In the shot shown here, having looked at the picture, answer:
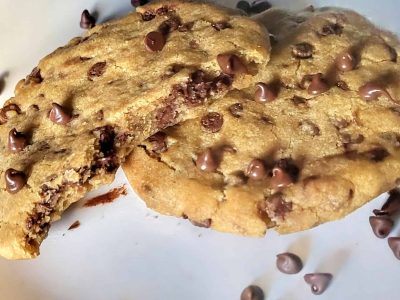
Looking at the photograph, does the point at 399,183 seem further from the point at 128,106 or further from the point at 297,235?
the point at 128,106

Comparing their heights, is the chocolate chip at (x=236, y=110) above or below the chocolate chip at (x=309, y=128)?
above

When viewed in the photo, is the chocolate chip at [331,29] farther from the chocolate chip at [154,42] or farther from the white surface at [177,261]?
the chocolate chip at [154,42]

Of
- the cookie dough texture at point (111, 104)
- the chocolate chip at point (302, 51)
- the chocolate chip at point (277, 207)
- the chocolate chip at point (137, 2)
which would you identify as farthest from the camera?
the chocolate chip at point (137, 2)

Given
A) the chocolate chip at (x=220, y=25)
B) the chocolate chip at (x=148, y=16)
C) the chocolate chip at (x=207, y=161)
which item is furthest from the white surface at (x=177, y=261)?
the chocolate chip at (x=220, y=25)

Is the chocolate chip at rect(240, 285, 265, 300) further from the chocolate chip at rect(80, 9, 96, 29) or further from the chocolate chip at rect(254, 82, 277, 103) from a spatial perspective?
the chocolate chip at rect(80, 9, 96, 29)

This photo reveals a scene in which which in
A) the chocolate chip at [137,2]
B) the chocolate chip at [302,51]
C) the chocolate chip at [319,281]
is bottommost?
the chocolate chip at [319,281]

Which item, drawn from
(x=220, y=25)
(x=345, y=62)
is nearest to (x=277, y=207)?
(x=345, y=62)

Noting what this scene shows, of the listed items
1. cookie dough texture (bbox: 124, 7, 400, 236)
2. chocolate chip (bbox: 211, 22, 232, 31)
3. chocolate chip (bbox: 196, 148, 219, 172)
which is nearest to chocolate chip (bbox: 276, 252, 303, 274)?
cookie dough texture (bbox: 124, 7, 400, 236)

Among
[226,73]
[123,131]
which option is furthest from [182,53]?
[123,131]
